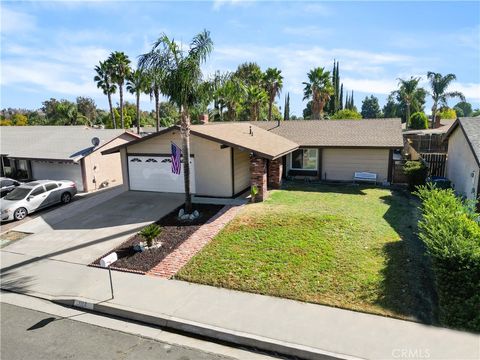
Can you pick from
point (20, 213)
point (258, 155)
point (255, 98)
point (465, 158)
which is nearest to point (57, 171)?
point (20, 213)

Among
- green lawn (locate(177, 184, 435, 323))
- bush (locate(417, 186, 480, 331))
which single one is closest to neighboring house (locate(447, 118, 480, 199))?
green lawn (locate(177, 184, 435, 323))

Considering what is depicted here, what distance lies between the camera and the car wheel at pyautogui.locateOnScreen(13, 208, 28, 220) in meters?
15.7

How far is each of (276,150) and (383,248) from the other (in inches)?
320

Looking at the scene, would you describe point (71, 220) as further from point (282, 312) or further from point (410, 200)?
point (410, 200)

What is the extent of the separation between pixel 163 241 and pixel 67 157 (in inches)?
489

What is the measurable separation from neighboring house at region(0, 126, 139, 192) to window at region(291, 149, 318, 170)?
12.5m

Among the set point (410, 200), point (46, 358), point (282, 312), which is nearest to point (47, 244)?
point (46, 358)

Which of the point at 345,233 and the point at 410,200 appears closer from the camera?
the point at 345,233

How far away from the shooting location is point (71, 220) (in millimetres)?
15023

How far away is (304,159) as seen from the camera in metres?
21.5

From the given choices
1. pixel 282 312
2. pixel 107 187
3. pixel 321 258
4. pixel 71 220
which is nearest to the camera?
pixel 282 312

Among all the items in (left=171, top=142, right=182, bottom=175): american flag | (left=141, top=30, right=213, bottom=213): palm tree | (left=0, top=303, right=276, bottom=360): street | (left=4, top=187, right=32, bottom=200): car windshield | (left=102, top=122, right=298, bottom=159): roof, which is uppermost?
(left=141, top=30, right=213, bottom=213): palm tree

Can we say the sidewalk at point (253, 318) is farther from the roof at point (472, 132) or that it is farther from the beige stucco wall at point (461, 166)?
the beige stucco wall at point (461, 166)

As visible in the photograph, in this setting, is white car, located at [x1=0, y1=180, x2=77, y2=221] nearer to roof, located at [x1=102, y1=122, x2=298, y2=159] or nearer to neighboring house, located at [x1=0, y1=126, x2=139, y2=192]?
neighboring house, located at [x1=0, y1=126, x2=139, y2=192]
